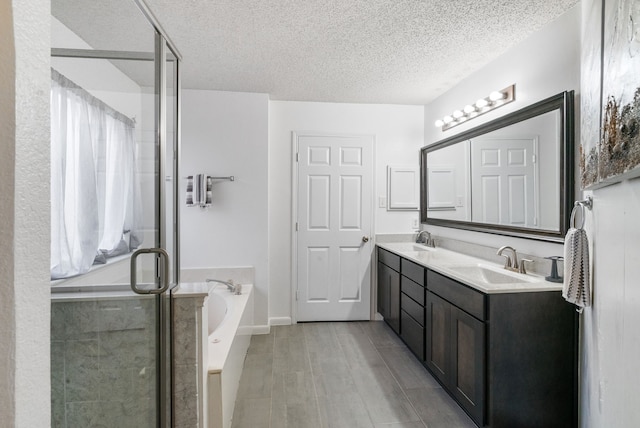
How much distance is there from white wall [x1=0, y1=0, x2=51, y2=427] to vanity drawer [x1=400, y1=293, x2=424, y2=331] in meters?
2.41

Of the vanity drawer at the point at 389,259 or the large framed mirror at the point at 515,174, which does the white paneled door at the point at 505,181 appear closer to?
the large framed mirror at the point at 515,174

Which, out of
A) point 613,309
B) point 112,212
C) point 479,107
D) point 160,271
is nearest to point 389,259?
point 479,107

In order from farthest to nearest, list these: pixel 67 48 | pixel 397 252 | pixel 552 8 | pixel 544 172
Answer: pixel 397 252 < pixel 544 172 < pixel 552 8 < pixel 67 48

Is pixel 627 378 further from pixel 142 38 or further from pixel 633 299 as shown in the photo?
pixel 142 38

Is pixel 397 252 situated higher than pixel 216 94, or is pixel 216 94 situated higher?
pixel 216 94

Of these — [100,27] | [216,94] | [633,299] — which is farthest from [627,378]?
[216,94]

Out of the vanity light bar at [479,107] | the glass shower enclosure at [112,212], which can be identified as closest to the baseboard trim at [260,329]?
the glass shower enclosure at [112,212]

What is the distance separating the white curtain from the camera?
0.90 meters

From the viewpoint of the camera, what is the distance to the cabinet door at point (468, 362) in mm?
1806

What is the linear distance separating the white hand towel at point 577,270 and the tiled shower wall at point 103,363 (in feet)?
6.02

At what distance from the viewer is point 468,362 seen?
1938 millimetres

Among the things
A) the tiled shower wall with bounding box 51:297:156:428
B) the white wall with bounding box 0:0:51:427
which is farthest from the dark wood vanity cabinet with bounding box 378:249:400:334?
the white wall with bounding box 0:0:51:427

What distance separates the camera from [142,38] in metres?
1.33

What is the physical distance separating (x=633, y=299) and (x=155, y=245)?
66.9 inches
